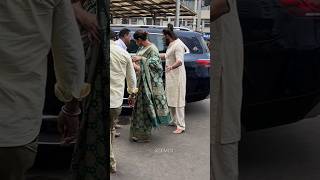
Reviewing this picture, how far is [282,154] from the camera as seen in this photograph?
5230 mm

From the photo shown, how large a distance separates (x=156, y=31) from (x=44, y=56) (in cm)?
620

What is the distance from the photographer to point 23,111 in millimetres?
1882

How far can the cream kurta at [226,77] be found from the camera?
2.99 meters

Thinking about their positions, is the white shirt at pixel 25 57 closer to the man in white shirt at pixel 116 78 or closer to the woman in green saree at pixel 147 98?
the man in white shirt at pixel 116 78

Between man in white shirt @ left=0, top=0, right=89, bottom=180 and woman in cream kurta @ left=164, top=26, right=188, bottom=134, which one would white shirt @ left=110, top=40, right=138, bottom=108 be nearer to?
woman in cream kurta @ left=164, top=26, right=188, bottom=134

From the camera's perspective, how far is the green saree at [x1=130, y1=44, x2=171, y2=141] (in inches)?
243

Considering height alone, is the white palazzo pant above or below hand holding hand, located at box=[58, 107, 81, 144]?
below

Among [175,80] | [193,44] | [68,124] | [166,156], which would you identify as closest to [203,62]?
[193,44]

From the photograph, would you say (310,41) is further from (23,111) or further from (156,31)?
(156,31)

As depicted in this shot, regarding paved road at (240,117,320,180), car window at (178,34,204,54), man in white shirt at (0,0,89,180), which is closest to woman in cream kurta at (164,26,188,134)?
car window at (178,34,204,54)

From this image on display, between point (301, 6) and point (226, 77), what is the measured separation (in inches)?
37.9

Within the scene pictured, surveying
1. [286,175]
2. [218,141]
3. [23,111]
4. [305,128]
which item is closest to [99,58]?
[23,111]

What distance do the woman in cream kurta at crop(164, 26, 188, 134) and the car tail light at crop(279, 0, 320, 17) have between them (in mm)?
3442

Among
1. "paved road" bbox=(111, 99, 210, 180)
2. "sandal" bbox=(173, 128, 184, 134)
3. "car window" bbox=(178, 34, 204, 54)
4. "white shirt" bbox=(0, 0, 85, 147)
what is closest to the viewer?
"white shirt" bbox=(0, 0, 85, 147)
